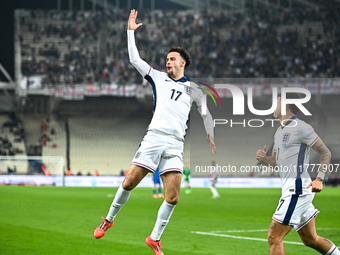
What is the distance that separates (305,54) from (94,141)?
18407 mm

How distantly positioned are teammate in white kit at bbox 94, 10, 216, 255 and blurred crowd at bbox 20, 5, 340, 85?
37.3 metres

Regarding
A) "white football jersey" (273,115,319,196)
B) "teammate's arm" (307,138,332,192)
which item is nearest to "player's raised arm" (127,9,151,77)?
"white football jersey" (273,115,319,196)

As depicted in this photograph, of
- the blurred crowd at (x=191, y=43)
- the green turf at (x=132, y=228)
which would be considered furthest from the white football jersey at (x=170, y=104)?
the blurred crowd at (x=191, y=43)

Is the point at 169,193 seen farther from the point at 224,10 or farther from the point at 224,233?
the point at 224,10

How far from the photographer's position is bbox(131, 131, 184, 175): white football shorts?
7.86 metres

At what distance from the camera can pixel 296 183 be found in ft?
23.1

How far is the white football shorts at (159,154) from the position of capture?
7.86m

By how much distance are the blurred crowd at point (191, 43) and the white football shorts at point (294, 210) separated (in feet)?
127

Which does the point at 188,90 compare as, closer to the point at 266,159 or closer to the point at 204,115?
the point at 204,115

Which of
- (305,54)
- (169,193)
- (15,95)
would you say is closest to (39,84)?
(15,95)

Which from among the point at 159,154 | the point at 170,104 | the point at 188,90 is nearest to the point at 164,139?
the point at 159,154

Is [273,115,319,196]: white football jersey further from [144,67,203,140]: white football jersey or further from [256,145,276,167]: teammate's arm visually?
[144,67,203,140]: white football jersey

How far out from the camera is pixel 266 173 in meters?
41.2

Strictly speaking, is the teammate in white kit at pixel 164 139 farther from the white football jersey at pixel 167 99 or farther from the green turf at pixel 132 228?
the green turf at pixel 132 228
